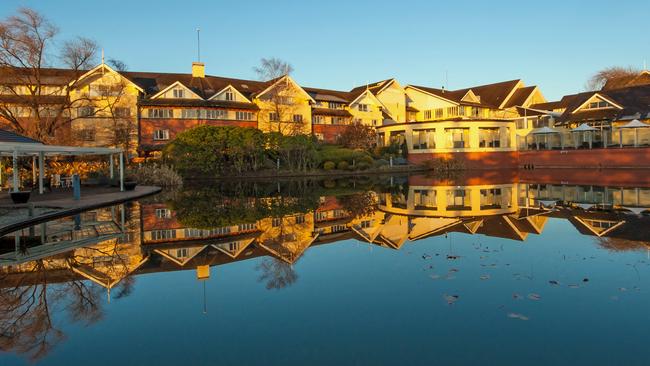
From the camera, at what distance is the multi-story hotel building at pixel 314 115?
129ft

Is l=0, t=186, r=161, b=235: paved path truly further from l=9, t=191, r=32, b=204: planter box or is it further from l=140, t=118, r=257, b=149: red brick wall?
l=140, t=118, r=257, b=149: red brick wall

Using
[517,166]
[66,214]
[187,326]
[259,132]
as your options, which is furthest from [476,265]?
[517,166]

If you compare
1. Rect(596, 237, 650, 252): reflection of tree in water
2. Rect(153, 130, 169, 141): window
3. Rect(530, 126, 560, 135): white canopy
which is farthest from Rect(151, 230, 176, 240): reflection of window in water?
Rect(530, 126, 560, 135): white canopy

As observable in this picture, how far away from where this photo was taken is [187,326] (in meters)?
5.05

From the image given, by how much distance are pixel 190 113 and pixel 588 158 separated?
3877 cm

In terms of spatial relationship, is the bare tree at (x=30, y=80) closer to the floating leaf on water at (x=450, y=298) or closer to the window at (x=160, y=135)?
the window at (x=160, y=135)

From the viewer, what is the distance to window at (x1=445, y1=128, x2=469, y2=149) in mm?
45594

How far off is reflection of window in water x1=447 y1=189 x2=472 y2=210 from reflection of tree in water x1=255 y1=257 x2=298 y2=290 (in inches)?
382

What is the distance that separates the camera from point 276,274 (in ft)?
24.0

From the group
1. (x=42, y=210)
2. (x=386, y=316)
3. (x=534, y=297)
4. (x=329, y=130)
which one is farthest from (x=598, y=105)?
(x=42, y=210)

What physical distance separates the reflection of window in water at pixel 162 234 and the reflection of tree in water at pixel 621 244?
977 cm

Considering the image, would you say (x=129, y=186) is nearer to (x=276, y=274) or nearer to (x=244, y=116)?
(x=276, y=274)

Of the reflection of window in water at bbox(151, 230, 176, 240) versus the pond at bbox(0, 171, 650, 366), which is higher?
the reflection of window in water at bbox(151, 230, 176, 240)

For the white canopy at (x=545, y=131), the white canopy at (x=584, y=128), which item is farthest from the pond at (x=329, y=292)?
the white canopy at (x=545, y=131)
